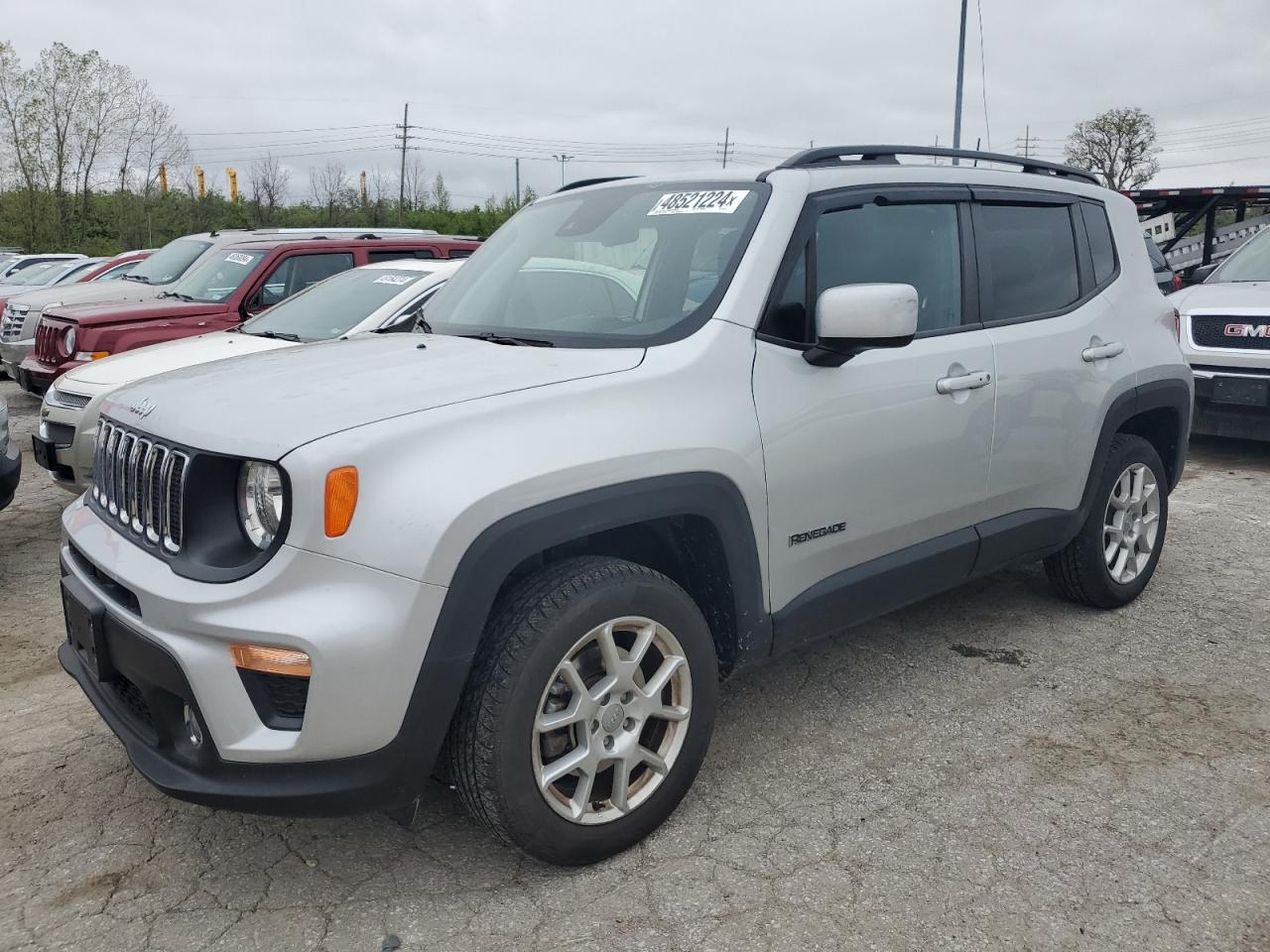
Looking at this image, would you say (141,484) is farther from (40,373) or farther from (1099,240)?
(40,373)

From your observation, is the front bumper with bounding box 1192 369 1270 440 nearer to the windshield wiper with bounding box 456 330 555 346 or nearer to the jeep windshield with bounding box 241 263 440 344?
the jeep windshield with bounding box 241 263 440 344

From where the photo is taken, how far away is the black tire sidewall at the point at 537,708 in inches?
95.7

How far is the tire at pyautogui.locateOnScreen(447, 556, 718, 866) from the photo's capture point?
2.43 metres

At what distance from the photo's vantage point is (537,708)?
246 cm

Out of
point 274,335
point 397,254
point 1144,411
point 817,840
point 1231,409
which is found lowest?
point 817,840

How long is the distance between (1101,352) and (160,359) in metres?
5.21

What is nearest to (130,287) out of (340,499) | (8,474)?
(8,474)

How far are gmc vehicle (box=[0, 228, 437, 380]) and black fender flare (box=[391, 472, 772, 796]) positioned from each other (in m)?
7.81

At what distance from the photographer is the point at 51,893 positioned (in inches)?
103

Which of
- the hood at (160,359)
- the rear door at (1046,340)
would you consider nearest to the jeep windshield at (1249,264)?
the rear door at (1046,340)

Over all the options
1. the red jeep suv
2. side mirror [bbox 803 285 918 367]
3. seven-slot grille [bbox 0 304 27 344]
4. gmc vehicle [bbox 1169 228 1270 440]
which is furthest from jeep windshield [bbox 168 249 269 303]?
gmc vehicle [bbox 1169 228 1270 440]

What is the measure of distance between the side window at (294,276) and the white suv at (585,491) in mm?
4885

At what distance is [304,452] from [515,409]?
1.66ft

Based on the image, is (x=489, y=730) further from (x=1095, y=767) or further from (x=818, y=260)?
(x=1095, y=767)
